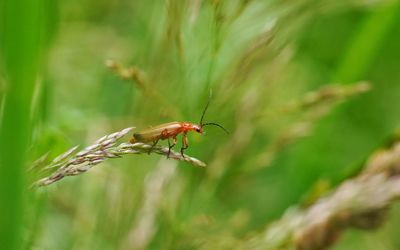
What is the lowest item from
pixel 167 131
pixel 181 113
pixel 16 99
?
pixel 16 99

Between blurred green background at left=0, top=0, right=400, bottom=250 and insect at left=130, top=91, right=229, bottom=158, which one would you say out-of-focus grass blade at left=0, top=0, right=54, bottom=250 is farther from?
insect at left=130, top=91, right=229, bottom=158

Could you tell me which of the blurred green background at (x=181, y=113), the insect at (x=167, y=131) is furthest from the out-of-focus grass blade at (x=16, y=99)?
the insect at (x=167, y=131)

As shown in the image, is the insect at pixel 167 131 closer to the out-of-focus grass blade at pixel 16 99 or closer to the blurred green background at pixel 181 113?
the blurred green background at pixel 181 113

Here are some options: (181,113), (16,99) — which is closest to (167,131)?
(181,113)

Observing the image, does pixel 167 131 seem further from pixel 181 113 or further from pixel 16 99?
pixel 16 99

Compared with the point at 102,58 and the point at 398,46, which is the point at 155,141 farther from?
the point at 398,46

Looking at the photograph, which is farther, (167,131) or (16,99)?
(167,131)

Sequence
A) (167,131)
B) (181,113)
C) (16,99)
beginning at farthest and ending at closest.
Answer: (181,113)
(167,131)
(16,99)

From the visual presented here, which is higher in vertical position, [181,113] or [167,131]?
[181,113]

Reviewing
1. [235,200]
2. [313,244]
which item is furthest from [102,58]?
[313,244]
